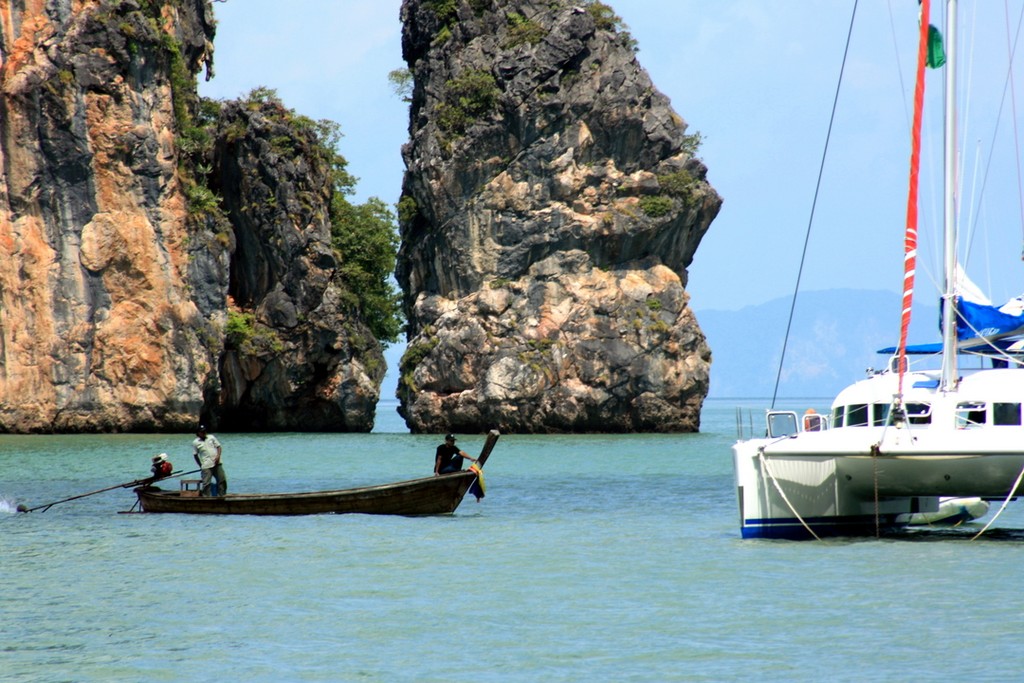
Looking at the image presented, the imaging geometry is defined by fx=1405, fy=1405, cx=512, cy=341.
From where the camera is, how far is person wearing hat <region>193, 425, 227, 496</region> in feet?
97.9

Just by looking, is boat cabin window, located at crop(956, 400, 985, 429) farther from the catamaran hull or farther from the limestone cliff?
the limestone cliff

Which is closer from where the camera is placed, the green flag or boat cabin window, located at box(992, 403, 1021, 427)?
boat cabin window, located at box(992, 403, 1021, 427)

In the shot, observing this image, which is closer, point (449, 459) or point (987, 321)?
point (987, 321)

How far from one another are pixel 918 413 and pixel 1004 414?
1351mm

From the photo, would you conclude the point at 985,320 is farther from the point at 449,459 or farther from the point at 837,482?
the point at 449,459

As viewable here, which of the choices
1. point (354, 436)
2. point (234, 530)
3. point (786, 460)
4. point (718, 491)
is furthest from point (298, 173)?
point (786, 460)

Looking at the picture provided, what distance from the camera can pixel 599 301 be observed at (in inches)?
2825

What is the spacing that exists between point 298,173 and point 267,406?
510 inches

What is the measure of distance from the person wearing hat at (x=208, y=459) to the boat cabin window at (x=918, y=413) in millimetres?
14288

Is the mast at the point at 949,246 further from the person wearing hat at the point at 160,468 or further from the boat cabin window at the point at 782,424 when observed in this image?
the person wearing hat at the point at 160,468

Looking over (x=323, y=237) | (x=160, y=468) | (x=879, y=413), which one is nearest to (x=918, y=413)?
(x=879, y=413)

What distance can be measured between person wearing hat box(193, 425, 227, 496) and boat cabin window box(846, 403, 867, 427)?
13.1 m

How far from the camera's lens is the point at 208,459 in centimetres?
3002

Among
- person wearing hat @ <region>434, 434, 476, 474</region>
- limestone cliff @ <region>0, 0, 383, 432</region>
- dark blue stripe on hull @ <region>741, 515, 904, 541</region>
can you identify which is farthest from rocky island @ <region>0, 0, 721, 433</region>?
dark blue stripe on hull @ <region>741, 515, 904, 541</region>
